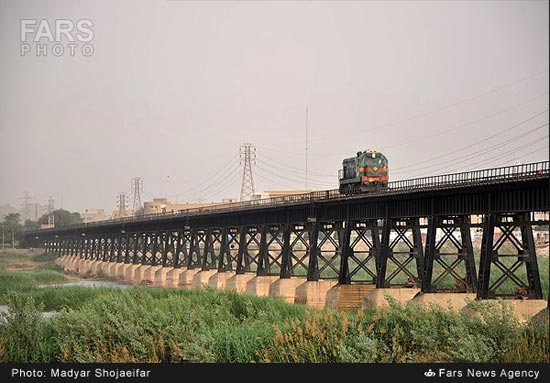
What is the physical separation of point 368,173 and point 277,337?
135ft

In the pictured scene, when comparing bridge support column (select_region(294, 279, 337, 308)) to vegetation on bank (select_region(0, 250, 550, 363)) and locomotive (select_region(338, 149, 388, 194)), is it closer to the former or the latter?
locomotive (select_region(338, 149, 388, 194))

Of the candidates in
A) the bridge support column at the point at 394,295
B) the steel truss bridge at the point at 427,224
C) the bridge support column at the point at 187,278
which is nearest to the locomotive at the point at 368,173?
the steel truss bridge at the point at 427,224

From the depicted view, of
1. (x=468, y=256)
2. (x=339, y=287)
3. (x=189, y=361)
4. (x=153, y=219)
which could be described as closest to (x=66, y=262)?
(x=153, y=219)

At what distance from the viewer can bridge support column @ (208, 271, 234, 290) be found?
4090 inches

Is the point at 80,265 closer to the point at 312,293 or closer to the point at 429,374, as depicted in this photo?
the point at 312,293

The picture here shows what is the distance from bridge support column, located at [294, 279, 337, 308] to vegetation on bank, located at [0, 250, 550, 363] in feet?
81.2

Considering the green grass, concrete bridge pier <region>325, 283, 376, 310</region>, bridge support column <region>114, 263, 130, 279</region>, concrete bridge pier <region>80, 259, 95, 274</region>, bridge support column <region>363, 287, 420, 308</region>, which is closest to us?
the green grass

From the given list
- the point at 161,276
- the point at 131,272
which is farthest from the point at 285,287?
the point at 131,272

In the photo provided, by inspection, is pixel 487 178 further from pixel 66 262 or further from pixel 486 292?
pixel 66 262

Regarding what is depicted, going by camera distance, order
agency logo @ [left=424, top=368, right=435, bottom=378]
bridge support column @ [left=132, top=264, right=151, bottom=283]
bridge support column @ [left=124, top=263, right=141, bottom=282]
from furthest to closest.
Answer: bridge support column @ [left=124, top=263, right=141, bottom=282] < bridge support column @ [left=132, top=264, right=151, bottom=283] < agency logo @ [left=424, top=368, right=435, bottom=378]

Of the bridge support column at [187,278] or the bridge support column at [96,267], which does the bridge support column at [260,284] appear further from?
the bridge support column at [96,267]

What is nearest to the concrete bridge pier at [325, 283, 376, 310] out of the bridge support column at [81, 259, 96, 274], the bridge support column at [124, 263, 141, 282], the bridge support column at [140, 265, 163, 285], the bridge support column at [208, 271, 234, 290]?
the bridge support column at [208, 271, 234, 290]

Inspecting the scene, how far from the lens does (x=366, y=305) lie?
225 feet

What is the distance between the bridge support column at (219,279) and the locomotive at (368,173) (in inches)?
1019
